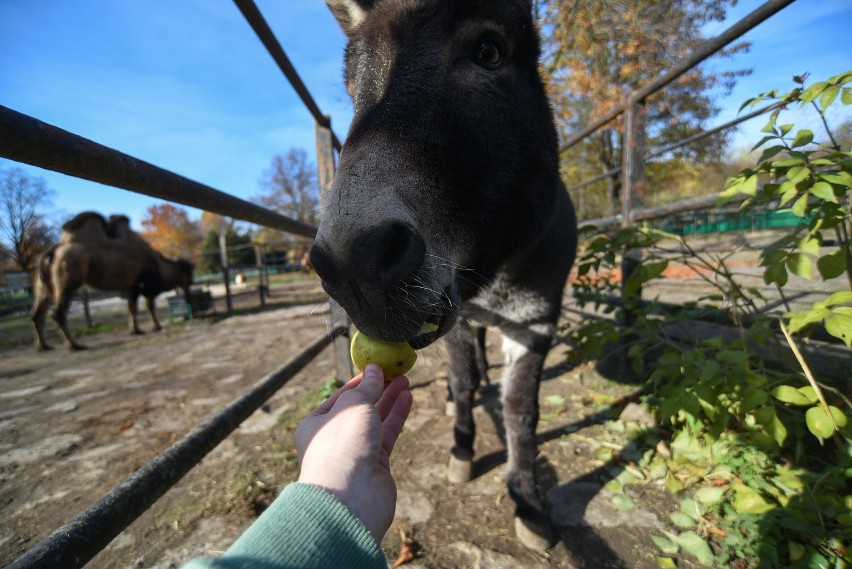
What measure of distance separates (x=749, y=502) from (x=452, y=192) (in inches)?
70.5

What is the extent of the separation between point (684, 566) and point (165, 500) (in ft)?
8.50

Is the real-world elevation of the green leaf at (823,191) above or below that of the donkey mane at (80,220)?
below

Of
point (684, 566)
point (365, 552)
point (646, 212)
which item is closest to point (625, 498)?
point (684, 566)

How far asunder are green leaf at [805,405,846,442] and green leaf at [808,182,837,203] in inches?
28.6

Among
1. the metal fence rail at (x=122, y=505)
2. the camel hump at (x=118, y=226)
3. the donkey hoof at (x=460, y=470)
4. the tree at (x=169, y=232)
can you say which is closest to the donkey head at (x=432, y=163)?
the metal fence rail at (x=122, y=505)

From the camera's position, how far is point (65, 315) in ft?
24.2

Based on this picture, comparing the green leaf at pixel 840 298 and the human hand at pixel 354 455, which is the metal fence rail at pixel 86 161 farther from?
the green leaf at pixel 840 298

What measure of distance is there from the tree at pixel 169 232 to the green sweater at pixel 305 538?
169 ft

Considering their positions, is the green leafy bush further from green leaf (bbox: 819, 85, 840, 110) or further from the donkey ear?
the donkey ear

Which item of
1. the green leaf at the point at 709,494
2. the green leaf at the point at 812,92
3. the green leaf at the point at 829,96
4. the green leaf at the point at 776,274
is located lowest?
the green leaf at the point at 709,494

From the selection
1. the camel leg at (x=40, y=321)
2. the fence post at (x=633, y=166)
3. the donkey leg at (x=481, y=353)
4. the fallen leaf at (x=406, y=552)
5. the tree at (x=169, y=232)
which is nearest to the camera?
the fallen leaf at (x=406, y=552)

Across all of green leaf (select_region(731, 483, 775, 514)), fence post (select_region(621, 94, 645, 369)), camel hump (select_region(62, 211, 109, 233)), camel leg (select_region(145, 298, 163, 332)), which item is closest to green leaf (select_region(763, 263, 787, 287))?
green leaf (select_region(731, 483, 775, 514))

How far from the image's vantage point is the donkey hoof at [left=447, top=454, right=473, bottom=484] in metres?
2.34

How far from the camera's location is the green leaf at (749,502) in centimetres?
155
